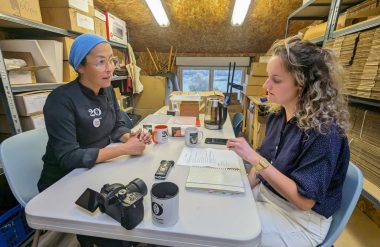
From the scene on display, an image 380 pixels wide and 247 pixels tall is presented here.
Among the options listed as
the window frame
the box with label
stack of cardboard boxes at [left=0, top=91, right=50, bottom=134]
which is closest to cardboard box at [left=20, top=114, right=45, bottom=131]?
stack of cardboard boxes at [left=0, top=91, right=50, bottom=134]

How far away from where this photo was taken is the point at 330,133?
0.74m

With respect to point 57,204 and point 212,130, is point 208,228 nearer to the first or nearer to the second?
point 57,204

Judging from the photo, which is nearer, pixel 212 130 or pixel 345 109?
pixel 345 109

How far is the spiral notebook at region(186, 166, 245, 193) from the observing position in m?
0.80

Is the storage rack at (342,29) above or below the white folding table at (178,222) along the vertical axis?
above

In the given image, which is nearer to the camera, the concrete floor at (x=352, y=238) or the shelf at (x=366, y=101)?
the shelf at (x=366, y=101)

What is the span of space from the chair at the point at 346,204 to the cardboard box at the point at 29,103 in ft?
6.22

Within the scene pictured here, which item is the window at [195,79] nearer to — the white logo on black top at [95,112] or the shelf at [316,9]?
the shelf at [316,9]

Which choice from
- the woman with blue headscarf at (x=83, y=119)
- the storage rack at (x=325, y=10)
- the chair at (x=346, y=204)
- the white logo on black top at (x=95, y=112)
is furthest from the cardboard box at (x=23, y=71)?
the storage rack at (x=325, y=10)

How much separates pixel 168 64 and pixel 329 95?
139 inches

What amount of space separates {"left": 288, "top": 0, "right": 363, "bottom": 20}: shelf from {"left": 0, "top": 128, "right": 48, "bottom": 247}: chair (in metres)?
2.57

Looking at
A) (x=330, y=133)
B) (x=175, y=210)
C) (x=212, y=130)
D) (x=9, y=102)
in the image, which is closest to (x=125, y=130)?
(x=212, y=130)

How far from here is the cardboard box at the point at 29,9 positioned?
145 cm

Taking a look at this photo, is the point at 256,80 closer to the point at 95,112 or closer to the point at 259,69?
the point at 259,69
